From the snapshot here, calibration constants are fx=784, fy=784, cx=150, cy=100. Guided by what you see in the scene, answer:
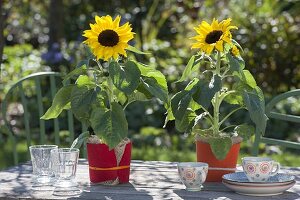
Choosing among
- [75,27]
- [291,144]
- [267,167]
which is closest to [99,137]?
[267,167]

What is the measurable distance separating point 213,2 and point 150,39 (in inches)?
42.7

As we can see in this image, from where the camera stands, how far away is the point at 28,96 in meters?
7.21

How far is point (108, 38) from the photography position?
237cm

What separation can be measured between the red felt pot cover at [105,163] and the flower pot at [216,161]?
235 mm

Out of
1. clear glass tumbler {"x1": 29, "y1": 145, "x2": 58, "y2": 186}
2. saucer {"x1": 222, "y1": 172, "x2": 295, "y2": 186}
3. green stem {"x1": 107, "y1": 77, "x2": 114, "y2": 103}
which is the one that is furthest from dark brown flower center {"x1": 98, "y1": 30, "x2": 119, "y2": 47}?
saucer {"x1": 222, "y1": 172, "x2": 295, "y2": 186}

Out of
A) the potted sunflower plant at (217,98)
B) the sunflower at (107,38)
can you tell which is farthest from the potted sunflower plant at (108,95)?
the potted sunflower plant at (217,98)

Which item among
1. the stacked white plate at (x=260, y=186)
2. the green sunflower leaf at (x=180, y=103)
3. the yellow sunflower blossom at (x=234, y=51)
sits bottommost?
the stacked white plate at (x=260, y=186)

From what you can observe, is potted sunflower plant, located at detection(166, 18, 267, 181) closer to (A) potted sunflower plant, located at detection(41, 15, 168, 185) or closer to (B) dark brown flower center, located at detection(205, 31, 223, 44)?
(B) dark brown flower center, located at detection(205, 31, 223, 44)

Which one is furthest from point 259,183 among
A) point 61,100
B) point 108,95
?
point 61,100

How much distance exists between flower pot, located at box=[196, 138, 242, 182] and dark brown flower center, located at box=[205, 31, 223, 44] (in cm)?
32

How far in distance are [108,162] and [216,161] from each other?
342 mm

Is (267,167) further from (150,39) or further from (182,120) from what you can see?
(150,39)

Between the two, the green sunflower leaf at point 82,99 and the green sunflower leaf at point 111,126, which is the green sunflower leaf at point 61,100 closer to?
the green sunflower leaf at point 82,99

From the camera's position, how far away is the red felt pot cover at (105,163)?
245cm
